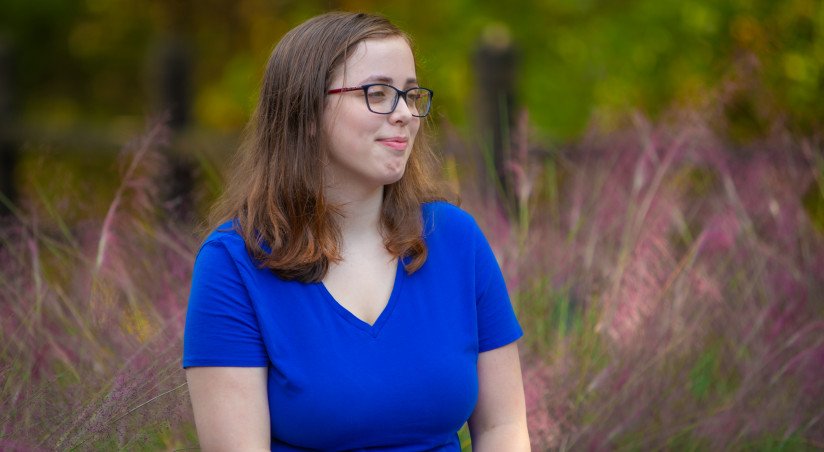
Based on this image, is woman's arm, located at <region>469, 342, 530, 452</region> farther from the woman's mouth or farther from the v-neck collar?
the woman's mouth

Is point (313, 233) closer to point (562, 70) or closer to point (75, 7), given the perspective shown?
point (562, 70)

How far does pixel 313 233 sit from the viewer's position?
2.03 meters

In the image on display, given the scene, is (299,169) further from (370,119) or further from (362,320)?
(362,320)

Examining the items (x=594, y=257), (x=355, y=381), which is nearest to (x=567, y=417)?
(x=594, y=257)

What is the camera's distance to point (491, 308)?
2.13 meters

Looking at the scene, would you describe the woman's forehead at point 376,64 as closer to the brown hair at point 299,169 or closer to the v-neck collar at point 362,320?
the brown hair at point 299,169

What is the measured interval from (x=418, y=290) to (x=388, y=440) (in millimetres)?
282

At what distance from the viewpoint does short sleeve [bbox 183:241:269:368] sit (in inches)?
74.6

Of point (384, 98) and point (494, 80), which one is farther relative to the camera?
point (494, 80)

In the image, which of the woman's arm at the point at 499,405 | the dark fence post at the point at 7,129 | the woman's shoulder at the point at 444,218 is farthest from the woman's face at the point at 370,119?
the dark fence post at the point at 7,129

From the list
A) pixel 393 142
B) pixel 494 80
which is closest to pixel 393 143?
pixel 393 142

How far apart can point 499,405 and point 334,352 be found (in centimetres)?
39

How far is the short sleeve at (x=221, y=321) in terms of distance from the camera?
74.6 inches

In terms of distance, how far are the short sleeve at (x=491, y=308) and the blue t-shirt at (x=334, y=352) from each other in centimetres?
7
